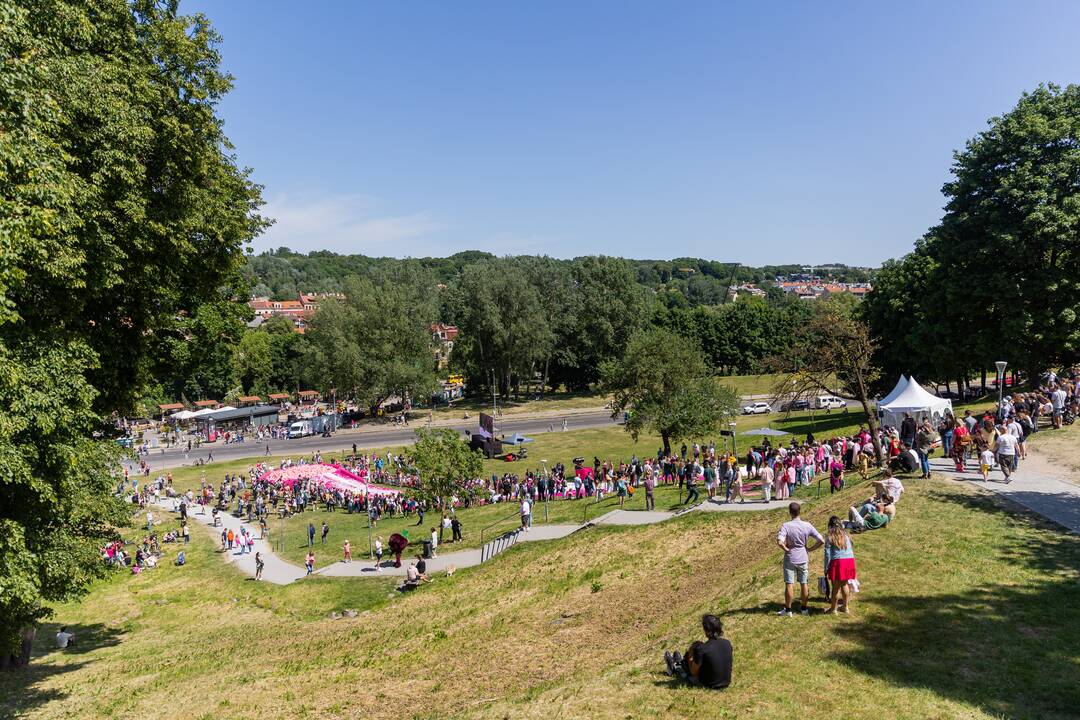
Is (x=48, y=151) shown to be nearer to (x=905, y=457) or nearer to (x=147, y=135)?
(x=147, y=135)

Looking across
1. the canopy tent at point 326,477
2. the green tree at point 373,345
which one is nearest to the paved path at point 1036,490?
the canopy tent at point 326,477

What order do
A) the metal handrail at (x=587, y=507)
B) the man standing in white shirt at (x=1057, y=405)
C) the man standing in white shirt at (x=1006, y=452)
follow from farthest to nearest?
the metal handrail at (x=587, y=507) → the man standing in white shirt at (x=1057, y=405) → the man standing in white shirt at (x=1006, y=452)

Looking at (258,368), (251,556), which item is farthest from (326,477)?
(258,368)

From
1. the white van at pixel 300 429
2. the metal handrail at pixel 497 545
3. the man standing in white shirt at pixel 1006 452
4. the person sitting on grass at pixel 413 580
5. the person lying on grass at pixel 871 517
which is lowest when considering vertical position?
the person sitting on grass at pixel 413 580

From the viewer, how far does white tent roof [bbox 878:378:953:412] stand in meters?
26.6

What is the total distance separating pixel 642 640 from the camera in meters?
12.0

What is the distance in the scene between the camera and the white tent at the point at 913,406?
87.0ft

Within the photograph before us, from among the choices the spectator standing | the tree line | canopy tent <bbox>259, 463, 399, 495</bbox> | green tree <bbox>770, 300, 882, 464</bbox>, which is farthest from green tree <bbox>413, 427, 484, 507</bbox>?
the tree line

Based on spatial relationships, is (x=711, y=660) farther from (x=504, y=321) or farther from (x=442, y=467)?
(x=504, y=321)

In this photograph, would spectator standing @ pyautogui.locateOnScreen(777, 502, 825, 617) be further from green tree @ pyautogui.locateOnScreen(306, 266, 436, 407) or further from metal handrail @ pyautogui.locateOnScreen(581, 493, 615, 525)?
green tree @ pyautogui.locateOnScreen(306, 266, 436, 407)

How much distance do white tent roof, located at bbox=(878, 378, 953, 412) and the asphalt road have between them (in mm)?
34413

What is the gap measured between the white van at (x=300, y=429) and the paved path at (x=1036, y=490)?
56777 millimetres

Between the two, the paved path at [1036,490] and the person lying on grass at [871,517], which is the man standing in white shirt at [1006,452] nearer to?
the paved path at [1036,490]

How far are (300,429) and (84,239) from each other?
53892 millimetres
